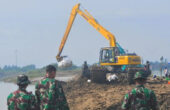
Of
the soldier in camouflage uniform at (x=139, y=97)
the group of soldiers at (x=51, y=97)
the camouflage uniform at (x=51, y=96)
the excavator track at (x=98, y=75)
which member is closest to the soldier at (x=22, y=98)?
the group of soldiers at (x=51, y=97)

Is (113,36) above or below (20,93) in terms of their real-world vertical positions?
above

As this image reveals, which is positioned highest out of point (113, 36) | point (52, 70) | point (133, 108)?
point (113, 36)

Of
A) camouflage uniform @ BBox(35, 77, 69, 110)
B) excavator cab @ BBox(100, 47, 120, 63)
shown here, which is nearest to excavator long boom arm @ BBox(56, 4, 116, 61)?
excavator cab @ BBox(100, 47, 120, 63)

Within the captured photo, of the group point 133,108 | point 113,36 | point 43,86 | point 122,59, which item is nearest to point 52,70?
point 43,86

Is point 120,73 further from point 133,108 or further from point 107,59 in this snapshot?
point 133,108

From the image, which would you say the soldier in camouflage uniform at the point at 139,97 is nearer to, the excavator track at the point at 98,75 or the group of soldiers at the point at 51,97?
the group of soldiers at the point at 51,97

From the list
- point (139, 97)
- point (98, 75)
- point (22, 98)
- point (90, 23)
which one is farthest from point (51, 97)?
point (90, 23)

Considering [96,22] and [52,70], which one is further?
[96,22]

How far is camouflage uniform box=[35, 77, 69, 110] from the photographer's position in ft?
22.9

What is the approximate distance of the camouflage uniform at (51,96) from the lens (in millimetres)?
6973

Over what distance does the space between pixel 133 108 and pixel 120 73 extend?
20488mm

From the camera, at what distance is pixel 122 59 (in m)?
26.4

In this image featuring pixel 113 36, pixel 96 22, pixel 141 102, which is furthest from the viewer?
pixel 96 22

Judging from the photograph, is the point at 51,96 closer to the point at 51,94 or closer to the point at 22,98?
the point at 51,94
